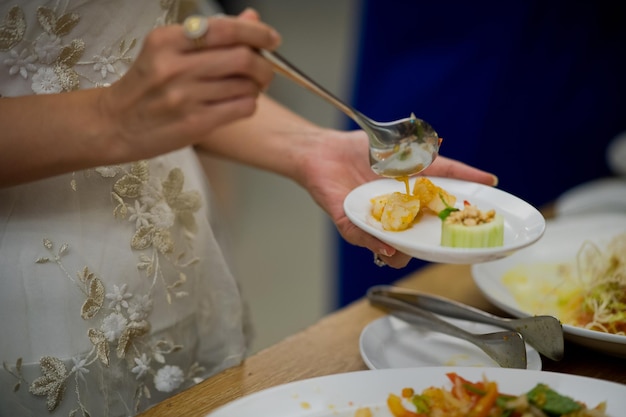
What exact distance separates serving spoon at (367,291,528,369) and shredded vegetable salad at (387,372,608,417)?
0.13m

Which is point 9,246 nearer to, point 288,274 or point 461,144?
point 461,144

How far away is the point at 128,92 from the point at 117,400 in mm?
528

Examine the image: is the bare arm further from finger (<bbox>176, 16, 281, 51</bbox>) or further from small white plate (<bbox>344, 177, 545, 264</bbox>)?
small white plate (<bbox>344, 177, 545, 264</bbox>)

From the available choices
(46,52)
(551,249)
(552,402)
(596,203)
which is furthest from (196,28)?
(596,203)

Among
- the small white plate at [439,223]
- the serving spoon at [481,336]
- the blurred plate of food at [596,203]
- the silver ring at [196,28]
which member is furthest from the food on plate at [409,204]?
the blurred plate of food at [596,203]

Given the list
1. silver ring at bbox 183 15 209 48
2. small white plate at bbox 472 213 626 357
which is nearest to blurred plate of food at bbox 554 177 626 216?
small white plate at bbox 472 213 626 357

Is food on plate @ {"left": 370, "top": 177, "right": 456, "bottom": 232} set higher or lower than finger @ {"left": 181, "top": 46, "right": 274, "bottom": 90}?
lower

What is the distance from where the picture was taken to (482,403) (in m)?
0.87

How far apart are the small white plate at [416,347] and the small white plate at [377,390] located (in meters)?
0.13

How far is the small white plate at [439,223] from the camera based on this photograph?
3.10 ft

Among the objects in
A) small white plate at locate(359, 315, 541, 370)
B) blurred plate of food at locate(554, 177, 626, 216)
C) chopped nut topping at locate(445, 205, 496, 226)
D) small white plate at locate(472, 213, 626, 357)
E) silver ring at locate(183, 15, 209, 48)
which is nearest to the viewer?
silver ring at locate(183, 15, 209, 48)

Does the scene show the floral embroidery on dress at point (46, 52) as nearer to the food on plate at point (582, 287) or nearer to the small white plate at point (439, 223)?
the small white plate at point (439, 223)

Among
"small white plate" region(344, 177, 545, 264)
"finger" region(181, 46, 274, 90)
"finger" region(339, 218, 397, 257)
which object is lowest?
"finger" region(339, 218, 397, 257)

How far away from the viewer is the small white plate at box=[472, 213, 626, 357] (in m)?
1.29
